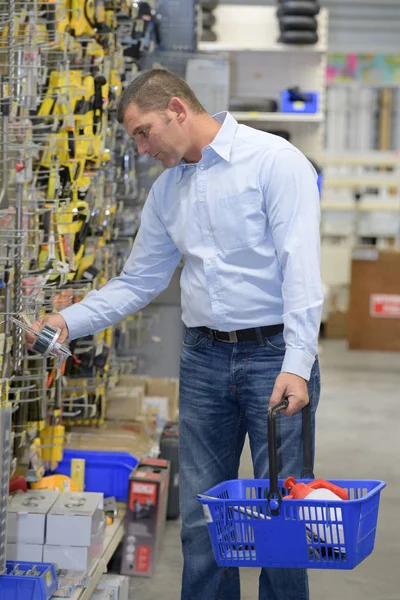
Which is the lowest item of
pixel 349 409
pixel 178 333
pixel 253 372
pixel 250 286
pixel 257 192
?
Answer: pixel 349 409

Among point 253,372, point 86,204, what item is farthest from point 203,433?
point 86,204

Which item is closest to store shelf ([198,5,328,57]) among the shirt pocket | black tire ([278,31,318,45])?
black tire ([278,31,318,45])

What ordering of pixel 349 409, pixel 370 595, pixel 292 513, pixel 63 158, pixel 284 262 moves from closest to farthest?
pixel 292 513
pixel 284 262
pixel 63 158
pixel 370 595
pixel 349 409

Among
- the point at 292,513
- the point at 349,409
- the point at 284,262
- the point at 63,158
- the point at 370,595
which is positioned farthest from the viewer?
the point at 349,409

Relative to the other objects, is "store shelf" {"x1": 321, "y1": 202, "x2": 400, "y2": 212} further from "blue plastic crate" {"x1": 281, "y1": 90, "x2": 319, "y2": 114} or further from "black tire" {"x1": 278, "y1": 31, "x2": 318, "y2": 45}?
"black tire" {"x1": 278, "y1": 31, "x2": 318, "y2": 45}

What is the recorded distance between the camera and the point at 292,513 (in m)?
2.15

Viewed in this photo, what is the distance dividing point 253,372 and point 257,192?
449 millimetres

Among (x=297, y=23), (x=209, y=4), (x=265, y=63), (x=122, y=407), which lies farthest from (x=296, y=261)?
(x=265, y=63)

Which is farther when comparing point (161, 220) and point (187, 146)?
point (161, 220)

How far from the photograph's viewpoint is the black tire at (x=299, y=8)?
7754mm

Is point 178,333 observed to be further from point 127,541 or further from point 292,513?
point 292,513

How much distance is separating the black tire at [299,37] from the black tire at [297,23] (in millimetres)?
32

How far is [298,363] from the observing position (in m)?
2.36

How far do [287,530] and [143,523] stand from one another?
5.94 ft
